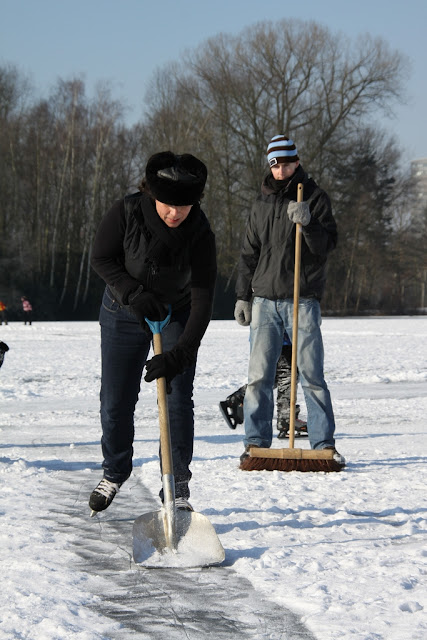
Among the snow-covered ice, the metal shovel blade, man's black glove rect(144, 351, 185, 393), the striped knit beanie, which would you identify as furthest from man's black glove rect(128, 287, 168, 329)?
the striped knit beanie

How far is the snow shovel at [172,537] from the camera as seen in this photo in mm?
3359

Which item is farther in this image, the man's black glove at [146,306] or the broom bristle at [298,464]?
the broom bristle at [298,464]

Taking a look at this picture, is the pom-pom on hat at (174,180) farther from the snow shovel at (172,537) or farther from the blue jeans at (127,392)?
the snow shovel at (172,537)

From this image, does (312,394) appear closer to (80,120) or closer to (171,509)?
(171,509)

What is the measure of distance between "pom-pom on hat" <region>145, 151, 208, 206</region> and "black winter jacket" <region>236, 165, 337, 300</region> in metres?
1.90

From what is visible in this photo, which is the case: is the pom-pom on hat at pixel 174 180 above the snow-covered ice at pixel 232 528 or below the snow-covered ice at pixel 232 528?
above

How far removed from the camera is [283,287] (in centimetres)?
560

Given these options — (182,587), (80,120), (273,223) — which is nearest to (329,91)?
(80,120)

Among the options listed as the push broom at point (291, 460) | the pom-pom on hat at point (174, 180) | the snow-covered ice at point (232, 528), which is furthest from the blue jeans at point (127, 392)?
the push broom at point (291, 460)

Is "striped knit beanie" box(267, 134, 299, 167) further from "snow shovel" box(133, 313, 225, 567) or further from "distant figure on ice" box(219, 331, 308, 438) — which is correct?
"snow shovel" box(133, 313, 225, 567)

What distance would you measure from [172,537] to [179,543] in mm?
36

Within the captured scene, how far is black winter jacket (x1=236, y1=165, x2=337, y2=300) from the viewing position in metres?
5.57

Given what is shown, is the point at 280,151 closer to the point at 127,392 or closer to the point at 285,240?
the point at 285,240

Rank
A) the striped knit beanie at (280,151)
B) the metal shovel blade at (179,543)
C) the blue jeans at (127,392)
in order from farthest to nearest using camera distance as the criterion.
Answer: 1. the striped knit beanie at (280,151)
2. the blue jeans at (127,392)
3. the metal shovel blade at (179,543)
